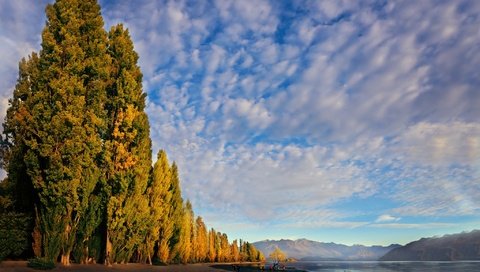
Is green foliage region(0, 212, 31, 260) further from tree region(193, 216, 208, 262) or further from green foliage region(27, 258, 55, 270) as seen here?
tree region(193, 216, 208, 262)

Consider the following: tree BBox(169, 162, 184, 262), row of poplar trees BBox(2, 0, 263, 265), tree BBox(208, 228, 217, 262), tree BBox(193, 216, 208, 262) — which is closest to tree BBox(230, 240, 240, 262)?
tree BBox(208, 228, 217, 262)

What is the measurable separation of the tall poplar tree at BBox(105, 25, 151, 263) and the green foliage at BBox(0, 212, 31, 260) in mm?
6603

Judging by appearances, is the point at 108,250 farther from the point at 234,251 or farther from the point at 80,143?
the point at 234,251

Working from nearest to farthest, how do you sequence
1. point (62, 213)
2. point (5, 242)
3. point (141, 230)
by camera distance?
point (5, 242) → point (62, 213) → point (141, 230)

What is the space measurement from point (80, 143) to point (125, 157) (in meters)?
6.75

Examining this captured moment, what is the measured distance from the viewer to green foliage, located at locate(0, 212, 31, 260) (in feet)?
84.4

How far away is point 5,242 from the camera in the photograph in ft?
83.9

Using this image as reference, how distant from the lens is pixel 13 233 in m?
26.7

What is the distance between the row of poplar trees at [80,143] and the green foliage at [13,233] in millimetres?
880

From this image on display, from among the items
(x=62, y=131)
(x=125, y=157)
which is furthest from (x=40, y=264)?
(x=125, y=157)

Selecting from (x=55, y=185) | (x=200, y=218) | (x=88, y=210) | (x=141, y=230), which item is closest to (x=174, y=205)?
(x=141, y=230)

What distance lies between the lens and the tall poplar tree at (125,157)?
108 ft

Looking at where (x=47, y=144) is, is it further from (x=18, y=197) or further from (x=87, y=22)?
(x=87, y=22)

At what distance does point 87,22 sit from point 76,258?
20.2 metres
